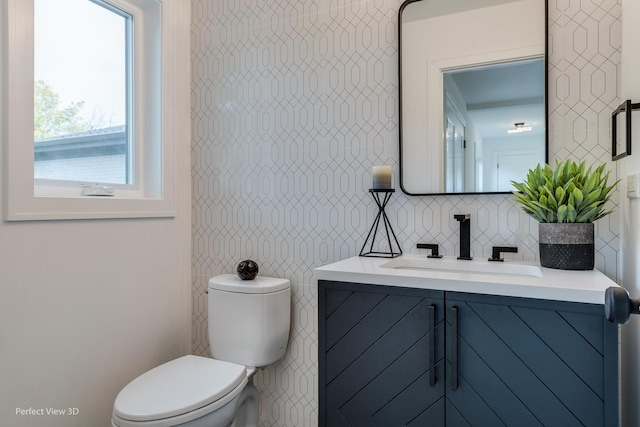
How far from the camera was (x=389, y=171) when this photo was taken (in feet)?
5.37

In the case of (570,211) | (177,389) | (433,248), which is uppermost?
(570,211)

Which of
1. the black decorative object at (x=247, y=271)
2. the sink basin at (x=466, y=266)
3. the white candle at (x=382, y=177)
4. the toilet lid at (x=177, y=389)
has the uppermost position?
the white candle at (x=382, y=177)

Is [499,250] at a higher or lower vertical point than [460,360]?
higher

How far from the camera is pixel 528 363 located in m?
1.08

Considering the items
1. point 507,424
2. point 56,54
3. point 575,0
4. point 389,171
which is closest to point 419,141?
point 389,171

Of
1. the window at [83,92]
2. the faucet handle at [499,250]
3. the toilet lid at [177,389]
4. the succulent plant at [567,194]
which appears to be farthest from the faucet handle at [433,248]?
the window at [83,92]

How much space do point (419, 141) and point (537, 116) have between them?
433mm

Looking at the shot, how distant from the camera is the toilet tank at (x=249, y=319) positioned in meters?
1.77

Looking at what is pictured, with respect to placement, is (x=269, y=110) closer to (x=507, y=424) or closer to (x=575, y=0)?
(x=575, y=0)

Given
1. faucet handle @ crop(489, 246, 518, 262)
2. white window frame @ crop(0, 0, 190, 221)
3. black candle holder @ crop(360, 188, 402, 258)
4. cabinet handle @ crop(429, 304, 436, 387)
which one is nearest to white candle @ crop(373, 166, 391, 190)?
black candle holder @ crop(360, 188, 402, 258)

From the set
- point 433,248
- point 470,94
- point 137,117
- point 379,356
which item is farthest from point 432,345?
point 137,117

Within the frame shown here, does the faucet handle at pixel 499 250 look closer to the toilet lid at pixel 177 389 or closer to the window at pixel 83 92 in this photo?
the toilet lid at pixel 177 389

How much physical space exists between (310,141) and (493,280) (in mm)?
1062

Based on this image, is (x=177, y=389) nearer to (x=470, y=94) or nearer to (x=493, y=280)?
(x=493, y=280)
